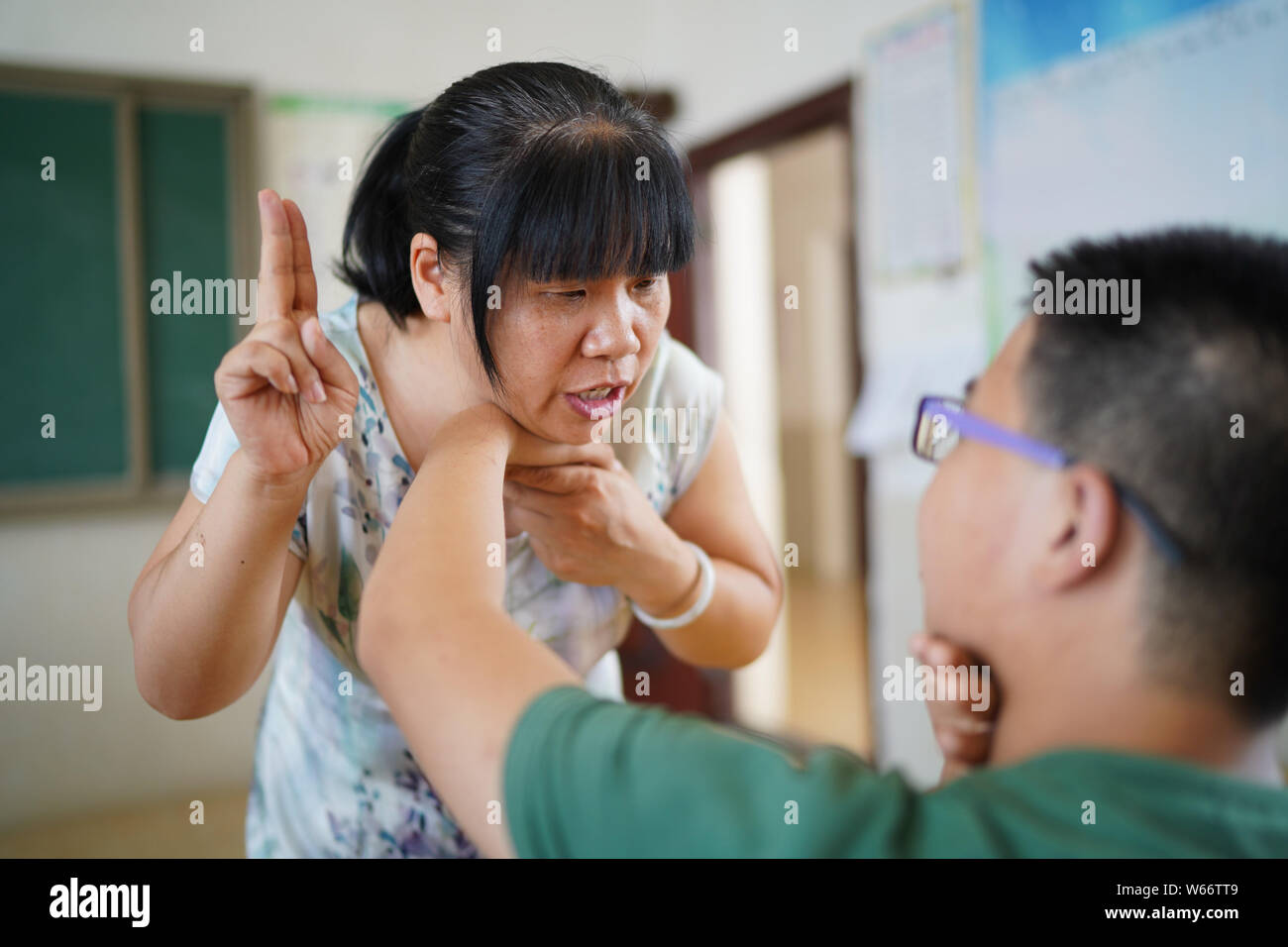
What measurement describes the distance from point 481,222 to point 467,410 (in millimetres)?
139

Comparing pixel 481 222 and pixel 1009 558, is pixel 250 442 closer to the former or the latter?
pixel 481 222

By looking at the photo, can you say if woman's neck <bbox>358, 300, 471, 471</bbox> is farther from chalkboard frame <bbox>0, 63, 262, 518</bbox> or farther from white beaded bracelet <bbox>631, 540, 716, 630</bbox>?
chalkboard frame <bbox>0, 63, 262, 518</bbox>

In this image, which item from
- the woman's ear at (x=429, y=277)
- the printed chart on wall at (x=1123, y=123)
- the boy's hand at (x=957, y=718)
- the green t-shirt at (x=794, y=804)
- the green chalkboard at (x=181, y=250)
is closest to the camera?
the green t-shirt at (x=794, y=804)

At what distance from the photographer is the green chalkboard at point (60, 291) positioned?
6.40ft

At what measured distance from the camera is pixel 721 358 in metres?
2.84

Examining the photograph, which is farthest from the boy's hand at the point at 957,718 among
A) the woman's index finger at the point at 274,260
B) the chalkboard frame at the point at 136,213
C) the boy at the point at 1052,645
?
the chalkboard frame at the point at 136,213

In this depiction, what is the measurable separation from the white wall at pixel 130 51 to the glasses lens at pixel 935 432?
0.31 meters

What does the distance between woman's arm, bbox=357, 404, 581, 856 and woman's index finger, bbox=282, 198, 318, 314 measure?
16 centimetres

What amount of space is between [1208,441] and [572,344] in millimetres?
396

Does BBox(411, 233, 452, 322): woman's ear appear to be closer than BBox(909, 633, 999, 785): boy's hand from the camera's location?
No

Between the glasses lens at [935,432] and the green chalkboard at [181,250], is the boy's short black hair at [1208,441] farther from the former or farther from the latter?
the green chalkboard at [181,250]

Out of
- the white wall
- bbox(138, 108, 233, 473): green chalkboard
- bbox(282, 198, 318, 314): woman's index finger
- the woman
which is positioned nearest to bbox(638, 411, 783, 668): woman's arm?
the woman

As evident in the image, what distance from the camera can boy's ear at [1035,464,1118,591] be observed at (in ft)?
1.69
